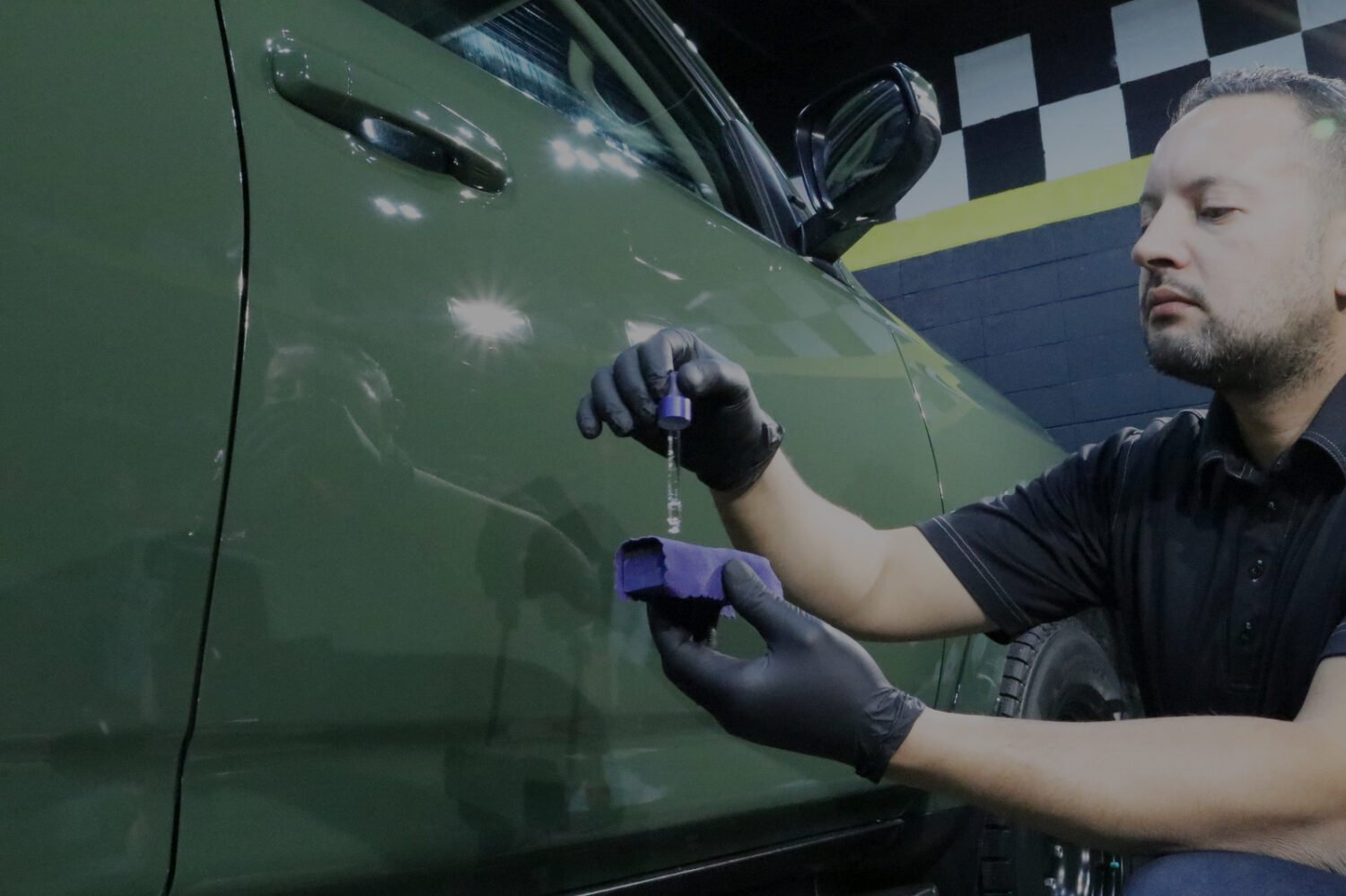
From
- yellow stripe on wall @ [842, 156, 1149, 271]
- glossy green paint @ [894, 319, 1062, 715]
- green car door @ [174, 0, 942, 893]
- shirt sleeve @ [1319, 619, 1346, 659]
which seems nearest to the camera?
green car door @ [174, 0, 942, 893]

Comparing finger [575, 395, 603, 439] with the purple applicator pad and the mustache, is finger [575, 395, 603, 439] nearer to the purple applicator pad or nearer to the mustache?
the purple applicator pad

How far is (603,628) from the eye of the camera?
3.16ft

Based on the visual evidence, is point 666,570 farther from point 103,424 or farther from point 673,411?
point 103,424

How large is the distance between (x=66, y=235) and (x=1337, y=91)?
4.83 ft

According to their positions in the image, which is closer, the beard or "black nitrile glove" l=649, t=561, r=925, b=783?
"black nitrile glove" l=649, t=561, r=925, b=783

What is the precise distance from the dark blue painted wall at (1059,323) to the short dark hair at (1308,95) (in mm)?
2501

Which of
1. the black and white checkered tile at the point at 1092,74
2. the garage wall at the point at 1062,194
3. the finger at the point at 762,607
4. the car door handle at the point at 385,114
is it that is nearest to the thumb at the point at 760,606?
the finger at the point at 762,607

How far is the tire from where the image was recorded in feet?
5.42

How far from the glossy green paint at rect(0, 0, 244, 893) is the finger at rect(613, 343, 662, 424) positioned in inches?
12.5

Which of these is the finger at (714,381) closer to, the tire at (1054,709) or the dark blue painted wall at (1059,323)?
the tire at (1054,709)

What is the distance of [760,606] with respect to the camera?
87 centimetres

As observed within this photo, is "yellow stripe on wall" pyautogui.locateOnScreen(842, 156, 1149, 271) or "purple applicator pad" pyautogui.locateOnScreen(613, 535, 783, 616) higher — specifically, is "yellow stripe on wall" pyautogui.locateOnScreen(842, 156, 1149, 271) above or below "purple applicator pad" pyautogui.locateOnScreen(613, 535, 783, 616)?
above

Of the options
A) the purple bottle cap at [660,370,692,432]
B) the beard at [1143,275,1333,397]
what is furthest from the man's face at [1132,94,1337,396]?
the purple bottle cap at [660,370,692,432]

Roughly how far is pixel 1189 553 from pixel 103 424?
1.18 metres
